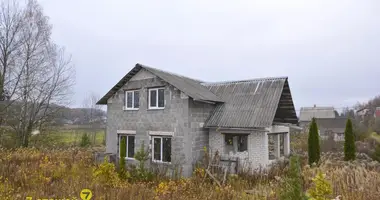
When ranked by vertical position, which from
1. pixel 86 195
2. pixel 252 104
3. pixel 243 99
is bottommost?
pixel 86 195

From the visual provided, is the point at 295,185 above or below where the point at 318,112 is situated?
below

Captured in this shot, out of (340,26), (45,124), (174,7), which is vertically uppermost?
(174,7)

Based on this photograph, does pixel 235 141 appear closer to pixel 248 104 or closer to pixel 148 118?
pixel 248 104

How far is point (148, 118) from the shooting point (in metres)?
15.6

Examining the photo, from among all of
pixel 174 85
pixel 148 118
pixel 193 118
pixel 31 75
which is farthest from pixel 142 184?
pixel 31 75

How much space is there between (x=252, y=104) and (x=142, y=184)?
7.78 m

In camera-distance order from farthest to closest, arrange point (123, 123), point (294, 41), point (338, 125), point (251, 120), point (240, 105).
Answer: point (338, 125) < point (294, 41) < point (123, 123) < point (240, 105) < point (251, 120)

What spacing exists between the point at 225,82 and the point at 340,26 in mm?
7528

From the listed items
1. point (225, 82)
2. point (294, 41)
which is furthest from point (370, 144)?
point (225, 82)

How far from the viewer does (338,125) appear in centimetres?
4612

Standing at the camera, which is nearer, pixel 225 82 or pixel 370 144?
pixel 225 82

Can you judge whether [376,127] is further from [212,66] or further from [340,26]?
[340,26]

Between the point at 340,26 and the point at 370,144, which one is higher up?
the point at 340,26

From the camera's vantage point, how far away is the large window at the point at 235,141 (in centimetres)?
1510
